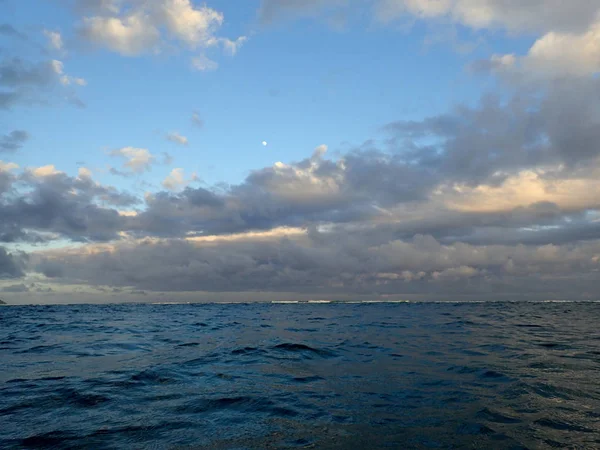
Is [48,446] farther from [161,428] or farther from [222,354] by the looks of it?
[222,354]

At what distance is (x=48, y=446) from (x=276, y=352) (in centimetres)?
1571

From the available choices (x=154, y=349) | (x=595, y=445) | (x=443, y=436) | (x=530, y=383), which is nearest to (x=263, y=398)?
(x=443, y=436)

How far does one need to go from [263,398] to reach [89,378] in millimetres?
8433

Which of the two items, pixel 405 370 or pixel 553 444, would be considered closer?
pixel 553 444

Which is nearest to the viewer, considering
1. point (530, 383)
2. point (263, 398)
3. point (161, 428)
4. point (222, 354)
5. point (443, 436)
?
point (443, 436)

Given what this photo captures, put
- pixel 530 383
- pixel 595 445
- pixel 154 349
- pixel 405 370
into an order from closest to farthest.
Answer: pixel 595 445, pixel 530 383, pixel 405 370, pixel 154 349

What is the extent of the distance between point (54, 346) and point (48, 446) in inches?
834

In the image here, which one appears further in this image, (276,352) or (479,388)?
(276,352)

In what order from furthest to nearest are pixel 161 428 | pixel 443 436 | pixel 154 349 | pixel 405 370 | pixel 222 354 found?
1. pixel 154 349
2. pixel 222 354
3. pixel 405 370
4. pixel 161 428
5. pixel 443 436

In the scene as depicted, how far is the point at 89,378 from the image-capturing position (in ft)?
54.2

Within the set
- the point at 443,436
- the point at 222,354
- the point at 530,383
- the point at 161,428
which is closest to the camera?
the point at 443,436

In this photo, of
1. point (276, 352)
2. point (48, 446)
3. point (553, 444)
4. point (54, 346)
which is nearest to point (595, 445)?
point (553, 444)

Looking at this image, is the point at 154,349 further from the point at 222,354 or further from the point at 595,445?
the point at 595,445

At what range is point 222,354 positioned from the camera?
922 inches
